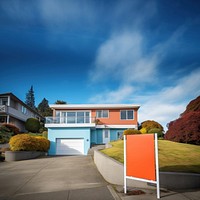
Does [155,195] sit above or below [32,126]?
below

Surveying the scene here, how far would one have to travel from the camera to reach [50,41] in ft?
47.1

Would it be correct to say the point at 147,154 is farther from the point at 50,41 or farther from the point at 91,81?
the point at 91,81

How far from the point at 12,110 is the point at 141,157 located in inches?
1193

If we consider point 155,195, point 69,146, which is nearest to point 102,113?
point 69,146

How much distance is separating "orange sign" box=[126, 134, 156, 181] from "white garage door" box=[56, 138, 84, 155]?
17174mm

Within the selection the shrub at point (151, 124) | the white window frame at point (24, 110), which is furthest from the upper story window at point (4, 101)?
the shrub at point (151, 124)

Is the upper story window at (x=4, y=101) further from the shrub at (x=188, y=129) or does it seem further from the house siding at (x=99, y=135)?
the shrub at (x=188, y=129)

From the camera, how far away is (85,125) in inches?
885

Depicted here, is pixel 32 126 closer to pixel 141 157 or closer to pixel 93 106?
pixel 93 106

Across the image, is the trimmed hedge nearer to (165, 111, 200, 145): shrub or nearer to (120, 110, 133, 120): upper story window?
(120, 110, 133, 120): upper story window

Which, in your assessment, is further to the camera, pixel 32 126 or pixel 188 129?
pixel 32 126

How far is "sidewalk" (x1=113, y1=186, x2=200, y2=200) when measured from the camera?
498cm

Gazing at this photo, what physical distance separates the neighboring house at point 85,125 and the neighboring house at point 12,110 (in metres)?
9.08

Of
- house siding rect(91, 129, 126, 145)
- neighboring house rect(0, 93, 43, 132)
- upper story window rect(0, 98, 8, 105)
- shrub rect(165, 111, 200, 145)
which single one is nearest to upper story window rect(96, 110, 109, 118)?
house siding rect(91, 129, 126, 145)
